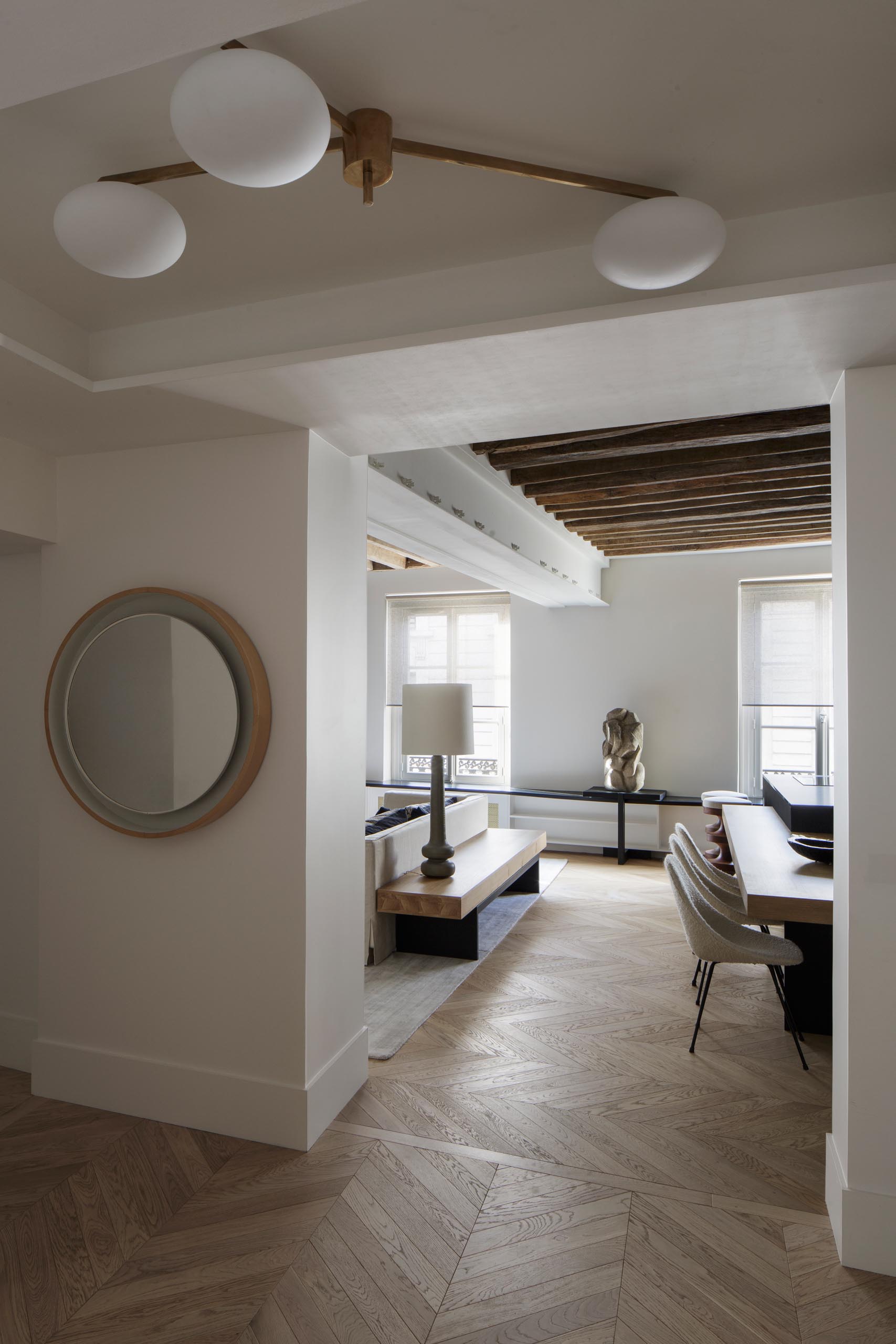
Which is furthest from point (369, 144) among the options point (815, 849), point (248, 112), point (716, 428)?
point (815, 849)

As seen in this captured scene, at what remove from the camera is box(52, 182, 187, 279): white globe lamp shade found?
152cm

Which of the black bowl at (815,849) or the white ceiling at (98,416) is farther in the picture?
the black bowl at (815,849)

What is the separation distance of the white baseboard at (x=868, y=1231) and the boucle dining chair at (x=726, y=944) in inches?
Result: 41.7

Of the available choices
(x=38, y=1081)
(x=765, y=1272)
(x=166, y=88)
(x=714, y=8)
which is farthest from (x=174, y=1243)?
(x=714, y=8)

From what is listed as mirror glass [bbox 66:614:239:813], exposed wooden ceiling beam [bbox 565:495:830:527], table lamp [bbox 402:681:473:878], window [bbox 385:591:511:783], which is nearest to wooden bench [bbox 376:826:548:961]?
table lamp [bbox 402:681:473:878]

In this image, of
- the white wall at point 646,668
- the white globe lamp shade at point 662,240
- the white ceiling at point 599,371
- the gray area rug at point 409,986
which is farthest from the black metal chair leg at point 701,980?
the white wall at point 646,668

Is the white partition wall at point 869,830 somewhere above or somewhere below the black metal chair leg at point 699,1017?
above

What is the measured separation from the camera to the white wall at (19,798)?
316cm

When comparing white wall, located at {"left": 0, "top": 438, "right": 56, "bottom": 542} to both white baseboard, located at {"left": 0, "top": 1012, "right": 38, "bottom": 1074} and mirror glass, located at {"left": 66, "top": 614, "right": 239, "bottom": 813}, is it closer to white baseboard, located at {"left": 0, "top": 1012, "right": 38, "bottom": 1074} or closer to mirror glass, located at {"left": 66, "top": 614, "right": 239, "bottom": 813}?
mirror glass, located at {"left": 66, "top": 614, "right": 239, "bottom": 813}

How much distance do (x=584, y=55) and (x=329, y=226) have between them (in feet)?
2.35

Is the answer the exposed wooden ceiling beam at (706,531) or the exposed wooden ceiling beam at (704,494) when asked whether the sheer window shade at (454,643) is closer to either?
the exposed wooden ceiling beam at (706,531)

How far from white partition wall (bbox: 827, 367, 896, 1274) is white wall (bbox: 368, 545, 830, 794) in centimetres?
529

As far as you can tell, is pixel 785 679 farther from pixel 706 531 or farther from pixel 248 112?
pixel 248 112

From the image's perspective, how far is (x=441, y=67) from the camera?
1.38m
